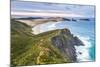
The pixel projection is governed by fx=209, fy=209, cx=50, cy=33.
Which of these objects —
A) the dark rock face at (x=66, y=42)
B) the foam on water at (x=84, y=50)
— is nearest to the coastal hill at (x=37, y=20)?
the dark rock face at (x=66, y=42)

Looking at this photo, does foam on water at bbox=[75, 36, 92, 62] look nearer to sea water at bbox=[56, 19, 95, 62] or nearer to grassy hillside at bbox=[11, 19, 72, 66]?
sea water at bbox=[56, 19, 95, 62]

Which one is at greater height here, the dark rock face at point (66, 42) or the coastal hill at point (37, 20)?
the coastal hill at point (37, 20)

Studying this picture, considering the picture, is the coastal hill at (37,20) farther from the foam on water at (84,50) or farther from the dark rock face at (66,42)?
the foam on water at (84,50)

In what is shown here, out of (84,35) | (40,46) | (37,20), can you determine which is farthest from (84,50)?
(37,20)

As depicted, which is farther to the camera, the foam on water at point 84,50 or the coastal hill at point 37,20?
the foam on water at point 84,50

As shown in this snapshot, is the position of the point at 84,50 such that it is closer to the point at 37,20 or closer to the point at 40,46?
the point at 40,46

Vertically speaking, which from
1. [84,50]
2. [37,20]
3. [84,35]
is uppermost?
[37,20]
